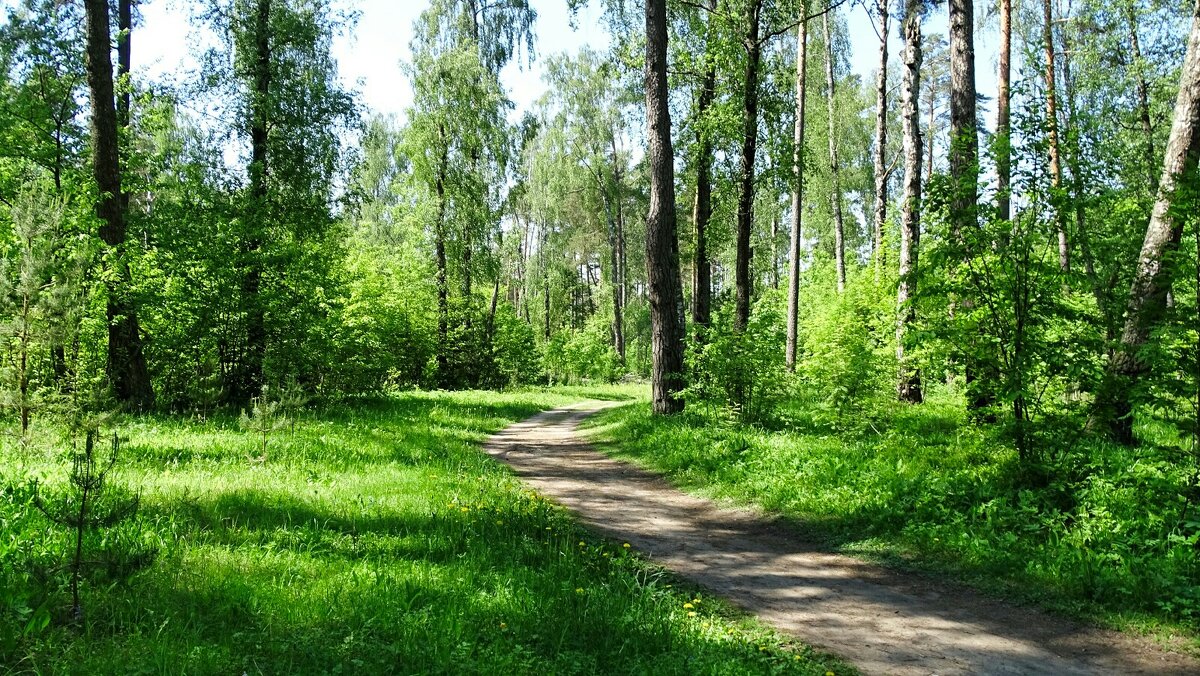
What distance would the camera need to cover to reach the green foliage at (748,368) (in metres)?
11.7

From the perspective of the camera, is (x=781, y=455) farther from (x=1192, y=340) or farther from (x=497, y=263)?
(x=497, y=263)

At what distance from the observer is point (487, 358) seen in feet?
97.2

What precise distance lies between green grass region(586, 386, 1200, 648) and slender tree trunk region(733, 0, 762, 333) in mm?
6128

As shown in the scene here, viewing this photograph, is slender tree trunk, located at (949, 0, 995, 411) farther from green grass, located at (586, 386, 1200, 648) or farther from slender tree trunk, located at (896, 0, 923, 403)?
slender tree trunk, located at (896, 0, 923, 403)

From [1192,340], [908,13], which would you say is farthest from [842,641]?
[908,13]

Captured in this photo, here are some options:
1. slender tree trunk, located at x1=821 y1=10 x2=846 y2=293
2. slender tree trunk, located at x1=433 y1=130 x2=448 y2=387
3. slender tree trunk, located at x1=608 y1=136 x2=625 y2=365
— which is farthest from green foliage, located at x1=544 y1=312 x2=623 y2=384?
slender tree trunk, located at x1=821 y1=10 x2=846 y2=293

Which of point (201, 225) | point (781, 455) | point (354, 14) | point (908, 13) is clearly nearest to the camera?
point (781, 455)

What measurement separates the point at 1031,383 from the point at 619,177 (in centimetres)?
3457

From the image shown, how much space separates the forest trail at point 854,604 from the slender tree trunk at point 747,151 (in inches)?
310

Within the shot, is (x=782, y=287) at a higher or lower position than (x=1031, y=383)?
higher

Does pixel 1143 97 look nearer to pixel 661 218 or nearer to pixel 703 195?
pixel 703 195

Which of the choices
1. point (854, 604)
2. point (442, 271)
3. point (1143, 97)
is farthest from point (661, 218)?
point (1143, 97)

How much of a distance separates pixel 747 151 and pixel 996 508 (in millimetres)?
10864

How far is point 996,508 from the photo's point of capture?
6.29 meters
